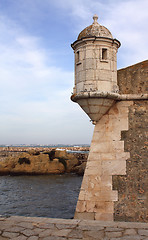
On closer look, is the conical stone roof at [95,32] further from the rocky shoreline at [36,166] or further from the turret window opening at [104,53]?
the rocky shoreline at [36,166]

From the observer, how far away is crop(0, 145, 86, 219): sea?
47.8 feet

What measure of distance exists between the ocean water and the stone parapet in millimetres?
7831

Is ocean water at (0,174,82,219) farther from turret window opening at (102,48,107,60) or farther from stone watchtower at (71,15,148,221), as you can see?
turret window opening at (102,48,107,60)

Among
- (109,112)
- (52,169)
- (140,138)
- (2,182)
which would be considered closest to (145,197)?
(140,138)

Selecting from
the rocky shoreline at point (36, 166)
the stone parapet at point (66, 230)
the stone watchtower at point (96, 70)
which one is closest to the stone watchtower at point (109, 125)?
the stone watchtower at point (96, 70)

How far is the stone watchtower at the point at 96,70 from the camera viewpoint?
717 cm

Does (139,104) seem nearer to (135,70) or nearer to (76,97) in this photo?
(135,70)

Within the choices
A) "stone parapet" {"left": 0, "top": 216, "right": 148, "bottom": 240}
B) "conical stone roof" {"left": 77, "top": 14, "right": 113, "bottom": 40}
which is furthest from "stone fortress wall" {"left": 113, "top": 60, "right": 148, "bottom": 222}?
"conical stone roof" {"left": 77, "top": 14, "right": 113, "bottom": 40}

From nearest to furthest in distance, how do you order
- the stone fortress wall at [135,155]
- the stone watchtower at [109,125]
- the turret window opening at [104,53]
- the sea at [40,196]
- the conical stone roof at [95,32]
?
the stone fortress wall at [135,155]
the stone watchtower at [109,125]
the conical stone roof at [95,32]
the turret window opening at [104,53]
the sea at [40,196]

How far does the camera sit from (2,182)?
26.6 meters

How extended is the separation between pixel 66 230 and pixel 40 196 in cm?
1475

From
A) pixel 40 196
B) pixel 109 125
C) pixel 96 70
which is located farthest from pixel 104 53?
pixel 40 196

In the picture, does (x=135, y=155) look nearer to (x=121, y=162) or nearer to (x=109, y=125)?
(x=121, y=162)

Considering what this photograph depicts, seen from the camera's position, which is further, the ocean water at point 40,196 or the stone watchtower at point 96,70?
the ocean water at point 40,196
